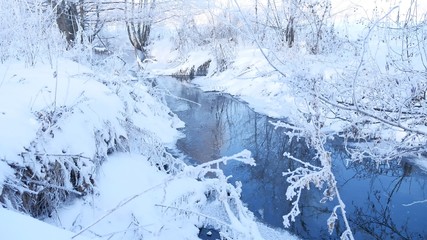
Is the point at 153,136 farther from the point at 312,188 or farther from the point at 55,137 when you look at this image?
the point at 312,188

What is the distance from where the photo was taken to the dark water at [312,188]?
4.44 m

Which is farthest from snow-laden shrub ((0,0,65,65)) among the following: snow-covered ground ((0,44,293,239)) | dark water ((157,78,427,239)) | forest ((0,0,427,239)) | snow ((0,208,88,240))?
snow ((0,208,88,240))

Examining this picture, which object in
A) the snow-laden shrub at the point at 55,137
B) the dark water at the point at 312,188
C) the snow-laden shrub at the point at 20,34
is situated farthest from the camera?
the snow-laden shrub at the point at 20,34

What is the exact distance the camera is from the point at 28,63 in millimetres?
A: 4703

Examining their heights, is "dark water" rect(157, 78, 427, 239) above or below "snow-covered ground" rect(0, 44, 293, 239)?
below

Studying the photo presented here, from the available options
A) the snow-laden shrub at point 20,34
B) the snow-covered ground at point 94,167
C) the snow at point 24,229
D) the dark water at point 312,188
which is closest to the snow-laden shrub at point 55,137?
the snow-covered ground at point 94,167

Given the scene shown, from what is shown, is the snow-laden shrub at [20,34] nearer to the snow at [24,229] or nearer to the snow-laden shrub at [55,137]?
the snow-laden shrub at [55,137]

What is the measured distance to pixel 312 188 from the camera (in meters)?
5.28

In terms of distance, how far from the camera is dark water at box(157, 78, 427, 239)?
14.6 ft

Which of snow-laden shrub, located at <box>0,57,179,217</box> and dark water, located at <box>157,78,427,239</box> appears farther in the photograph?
dark water, located at <box>157,78,427,239</box>

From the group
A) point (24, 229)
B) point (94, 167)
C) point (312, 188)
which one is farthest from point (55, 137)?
point (312, 188)

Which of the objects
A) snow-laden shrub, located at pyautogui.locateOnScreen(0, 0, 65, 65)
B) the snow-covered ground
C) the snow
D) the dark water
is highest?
snow-laden shrub, located at pyautogui.locateOnScreen(0, 0, 65, 65)

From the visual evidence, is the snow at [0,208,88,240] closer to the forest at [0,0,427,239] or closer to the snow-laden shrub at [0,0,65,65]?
the forest at [0,0,427,239]

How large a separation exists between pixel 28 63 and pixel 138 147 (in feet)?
5.45
